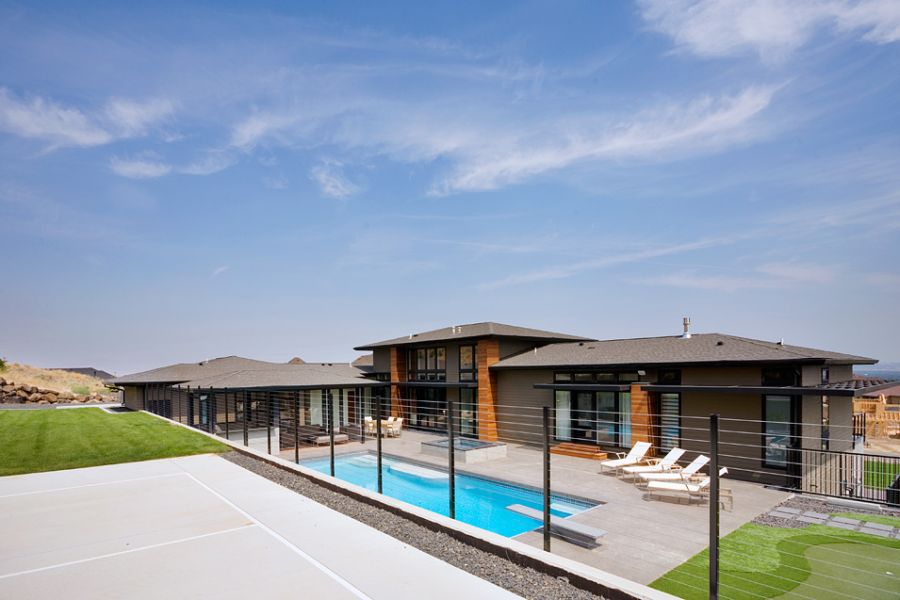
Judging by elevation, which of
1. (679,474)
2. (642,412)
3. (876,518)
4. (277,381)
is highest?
(277,381)

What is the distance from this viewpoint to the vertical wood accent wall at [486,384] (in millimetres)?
20281

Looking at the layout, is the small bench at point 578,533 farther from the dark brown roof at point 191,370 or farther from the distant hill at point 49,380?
the distant hill at point 49,380

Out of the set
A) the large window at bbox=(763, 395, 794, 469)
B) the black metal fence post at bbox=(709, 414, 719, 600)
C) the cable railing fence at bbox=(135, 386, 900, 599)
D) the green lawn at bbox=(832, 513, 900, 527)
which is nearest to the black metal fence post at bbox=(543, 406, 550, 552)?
the cable railing fence at bbox=(135, 386, 900, 599)

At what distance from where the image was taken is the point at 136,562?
4.74 metres

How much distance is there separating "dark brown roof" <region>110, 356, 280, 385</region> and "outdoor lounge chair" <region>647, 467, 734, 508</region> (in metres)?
19.8

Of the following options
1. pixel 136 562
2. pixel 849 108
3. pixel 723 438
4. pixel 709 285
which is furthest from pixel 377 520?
pixel 709 285

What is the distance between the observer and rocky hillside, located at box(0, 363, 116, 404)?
3462 cm

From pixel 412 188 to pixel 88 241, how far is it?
19681 mm

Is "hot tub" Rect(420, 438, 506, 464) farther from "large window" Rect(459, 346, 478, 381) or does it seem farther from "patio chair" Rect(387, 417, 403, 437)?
"large window" Rect(459, 346, 478, 381)

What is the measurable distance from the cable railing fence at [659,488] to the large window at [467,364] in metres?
1.44

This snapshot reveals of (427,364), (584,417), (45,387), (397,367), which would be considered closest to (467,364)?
(427,364)

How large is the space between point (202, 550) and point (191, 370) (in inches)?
958

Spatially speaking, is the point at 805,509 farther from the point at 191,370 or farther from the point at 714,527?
the point at 191,370

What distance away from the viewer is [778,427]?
13.0m
